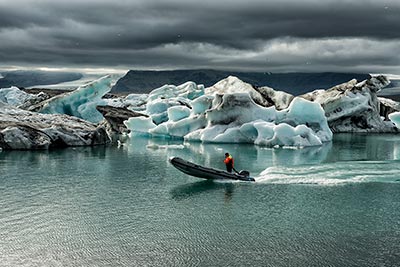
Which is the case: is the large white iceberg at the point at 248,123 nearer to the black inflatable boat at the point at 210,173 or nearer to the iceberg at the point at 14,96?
the black inflatable boat at the point at 210,173

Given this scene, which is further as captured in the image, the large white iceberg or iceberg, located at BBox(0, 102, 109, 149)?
the large white iceberg

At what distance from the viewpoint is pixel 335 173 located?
2169 centimetres

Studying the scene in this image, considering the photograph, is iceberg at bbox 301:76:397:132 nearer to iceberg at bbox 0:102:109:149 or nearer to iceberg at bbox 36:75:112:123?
iceberg at bbox 36:75:112:123

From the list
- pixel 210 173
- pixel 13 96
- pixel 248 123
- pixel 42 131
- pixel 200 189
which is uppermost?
pixel 13 96

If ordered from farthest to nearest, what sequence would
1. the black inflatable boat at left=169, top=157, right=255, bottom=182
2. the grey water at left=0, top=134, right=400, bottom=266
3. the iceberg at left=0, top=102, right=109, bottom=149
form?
the iceberg at left=0, top=102, right=109, bottom=149 → the black inflatable boat at left=169, top=157, right=255, bottom=182 → the grey water at left=0, top=134, right=400, bottom=266

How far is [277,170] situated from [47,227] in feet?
39.7

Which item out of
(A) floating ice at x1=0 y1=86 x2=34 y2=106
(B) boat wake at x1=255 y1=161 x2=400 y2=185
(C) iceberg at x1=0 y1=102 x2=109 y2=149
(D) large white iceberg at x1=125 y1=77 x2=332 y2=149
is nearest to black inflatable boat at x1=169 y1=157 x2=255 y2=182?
(B) boat wake at x1=255 y1=161 x2=400 y2=185

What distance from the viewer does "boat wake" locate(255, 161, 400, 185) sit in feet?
64.8

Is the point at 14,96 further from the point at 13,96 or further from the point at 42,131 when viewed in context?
the point at 42,131

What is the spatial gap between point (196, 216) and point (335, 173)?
30.8 ft

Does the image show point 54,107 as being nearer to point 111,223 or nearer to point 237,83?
point 237,83

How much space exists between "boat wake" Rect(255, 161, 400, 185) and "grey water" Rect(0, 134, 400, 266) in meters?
0.05

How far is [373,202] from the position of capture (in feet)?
53.2

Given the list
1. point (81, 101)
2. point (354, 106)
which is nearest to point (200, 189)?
point (81, 101)
